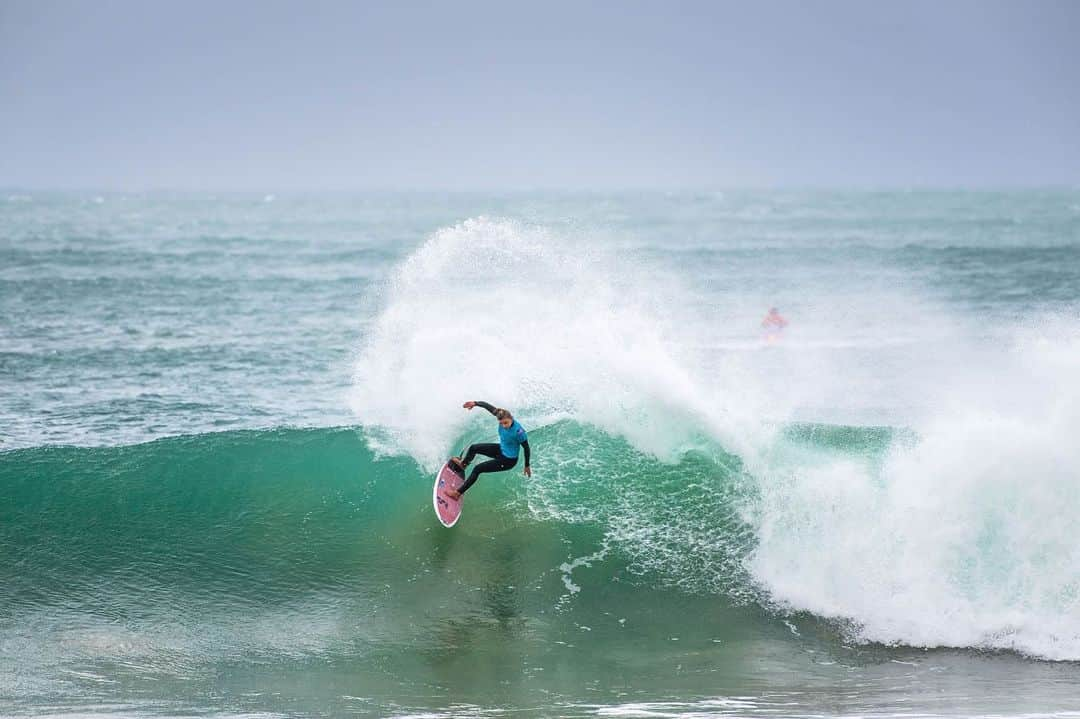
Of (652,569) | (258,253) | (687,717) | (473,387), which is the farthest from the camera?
(258,253)

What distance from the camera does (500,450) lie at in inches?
488

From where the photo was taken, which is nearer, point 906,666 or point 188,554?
point 906,666

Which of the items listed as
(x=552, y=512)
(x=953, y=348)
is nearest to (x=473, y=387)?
(x=552, y=512)

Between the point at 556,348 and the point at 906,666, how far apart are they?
7373mm

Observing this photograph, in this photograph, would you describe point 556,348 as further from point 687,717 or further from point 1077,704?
point 1077,704

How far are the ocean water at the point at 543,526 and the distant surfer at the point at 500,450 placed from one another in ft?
2.86

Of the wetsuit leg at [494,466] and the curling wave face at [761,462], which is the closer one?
the curling wave face at [761,462]

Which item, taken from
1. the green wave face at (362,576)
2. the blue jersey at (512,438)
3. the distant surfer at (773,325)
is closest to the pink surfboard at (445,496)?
the green wave face at (362,576)

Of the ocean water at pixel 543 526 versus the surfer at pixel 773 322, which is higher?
the surfer at pixel 773 322

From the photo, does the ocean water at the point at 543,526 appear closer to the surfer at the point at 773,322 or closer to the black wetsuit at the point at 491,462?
the black wetsuit at the point at 491,462

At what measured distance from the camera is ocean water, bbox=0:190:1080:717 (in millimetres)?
9836

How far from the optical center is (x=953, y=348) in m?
23.1

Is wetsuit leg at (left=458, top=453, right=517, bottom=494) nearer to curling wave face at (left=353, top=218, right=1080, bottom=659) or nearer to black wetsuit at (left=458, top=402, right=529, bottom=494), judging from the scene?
black wetsuit at (left=458, top=402, right=529, bottom=494)

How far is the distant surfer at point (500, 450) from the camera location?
12055 mm
